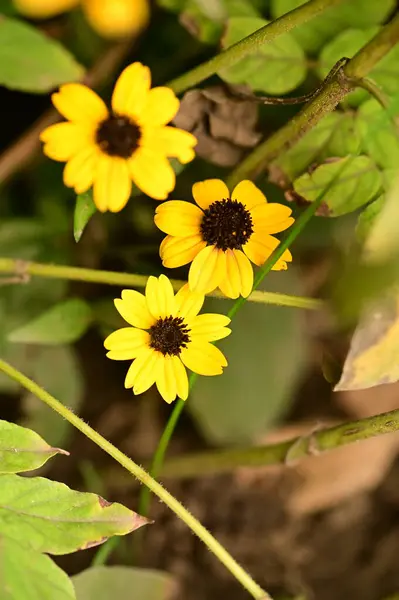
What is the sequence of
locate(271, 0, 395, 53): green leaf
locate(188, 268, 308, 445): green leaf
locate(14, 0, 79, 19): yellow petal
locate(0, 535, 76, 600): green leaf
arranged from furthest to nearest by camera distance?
locate(188, 268, 308, 445): green leaf < locate(14, 0, 79, 19): yellow petal < locate(271, 0, 395, 53): green leaf < locate(0, 535, 76, 600): green leaf

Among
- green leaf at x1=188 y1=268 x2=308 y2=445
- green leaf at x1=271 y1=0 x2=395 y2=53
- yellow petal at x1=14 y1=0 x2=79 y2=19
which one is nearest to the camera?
green leaf at x1=271 y1=0 x2=395 y2=53

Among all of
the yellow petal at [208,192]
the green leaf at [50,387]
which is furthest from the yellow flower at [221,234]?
the green leaf at [50,387]

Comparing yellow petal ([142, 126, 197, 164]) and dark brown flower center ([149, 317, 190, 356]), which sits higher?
yellow petal ([142, 126, 197, 164])

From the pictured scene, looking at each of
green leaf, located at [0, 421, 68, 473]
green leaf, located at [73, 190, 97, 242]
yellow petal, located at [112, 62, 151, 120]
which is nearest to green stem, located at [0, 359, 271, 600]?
green leaf, located at [0, 421, 68, 473]

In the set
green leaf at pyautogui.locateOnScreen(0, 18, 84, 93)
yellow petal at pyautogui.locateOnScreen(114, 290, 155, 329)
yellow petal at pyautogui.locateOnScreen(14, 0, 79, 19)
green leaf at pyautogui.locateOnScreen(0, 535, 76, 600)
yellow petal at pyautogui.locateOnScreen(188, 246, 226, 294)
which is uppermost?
yellow petal at pyautogui.locateOnScreen(14, 0, 79, 19)

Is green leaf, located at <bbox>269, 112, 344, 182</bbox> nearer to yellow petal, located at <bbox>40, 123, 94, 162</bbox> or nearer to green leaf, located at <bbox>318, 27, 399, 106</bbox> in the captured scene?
green leaf, located at <bbox>318, 27, 399, 106</bbox>

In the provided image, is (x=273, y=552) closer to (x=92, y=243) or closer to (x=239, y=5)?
(x=92, y=243)

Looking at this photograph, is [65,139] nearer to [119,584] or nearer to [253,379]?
[119,584]

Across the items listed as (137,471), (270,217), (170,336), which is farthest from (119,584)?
(270,217)
